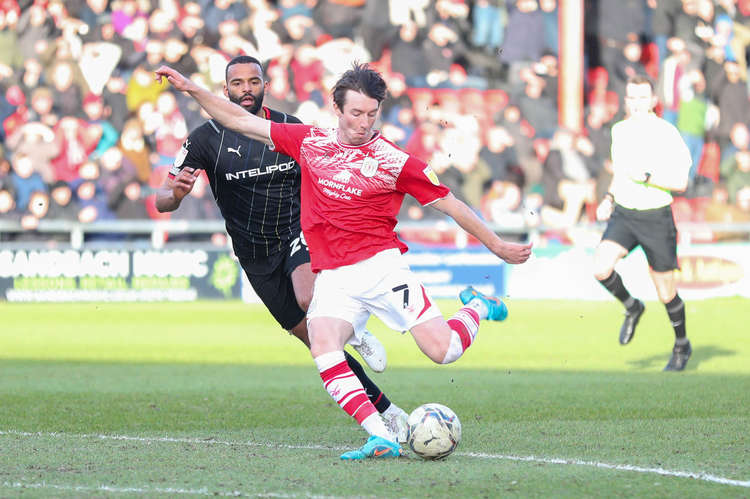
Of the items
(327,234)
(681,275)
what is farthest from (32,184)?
(327,234)

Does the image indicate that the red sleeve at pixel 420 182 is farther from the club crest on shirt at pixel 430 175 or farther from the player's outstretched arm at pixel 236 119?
the player's outstretched arm at pixel 236 119

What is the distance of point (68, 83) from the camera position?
19.9 m

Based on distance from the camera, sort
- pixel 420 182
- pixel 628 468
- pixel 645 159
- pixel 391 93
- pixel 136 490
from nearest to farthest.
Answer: pixel 136 490 → pixel 628 468 → pixel 420 182 → pixel 645 159 → pixel 391 93

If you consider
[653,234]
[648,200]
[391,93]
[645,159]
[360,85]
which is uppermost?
[391,93]

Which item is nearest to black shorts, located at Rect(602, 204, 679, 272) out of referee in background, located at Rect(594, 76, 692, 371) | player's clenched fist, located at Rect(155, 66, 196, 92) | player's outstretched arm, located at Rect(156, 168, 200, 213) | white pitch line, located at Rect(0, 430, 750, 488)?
referee in background, located at Rect(594, 76, 692, 371)

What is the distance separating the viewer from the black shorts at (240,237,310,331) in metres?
7.83

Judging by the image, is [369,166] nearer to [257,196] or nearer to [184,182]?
[184,182]

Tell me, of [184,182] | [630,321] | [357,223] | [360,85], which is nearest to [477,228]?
[357,223]

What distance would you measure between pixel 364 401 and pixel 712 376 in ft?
16.5

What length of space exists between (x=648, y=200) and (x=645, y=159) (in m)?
0.38

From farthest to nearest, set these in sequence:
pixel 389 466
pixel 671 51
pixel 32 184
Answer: pixel 671 51 → pixel 32 184 → pixel 389 466

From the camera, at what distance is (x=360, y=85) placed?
20.4ft

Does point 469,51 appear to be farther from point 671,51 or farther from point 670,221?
point 670,221

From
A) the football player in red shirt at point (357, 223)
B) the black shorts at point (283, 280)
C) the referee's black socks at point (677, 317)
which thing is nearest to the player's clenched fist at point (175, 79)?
the football player in red shirt at point (357, 223)
